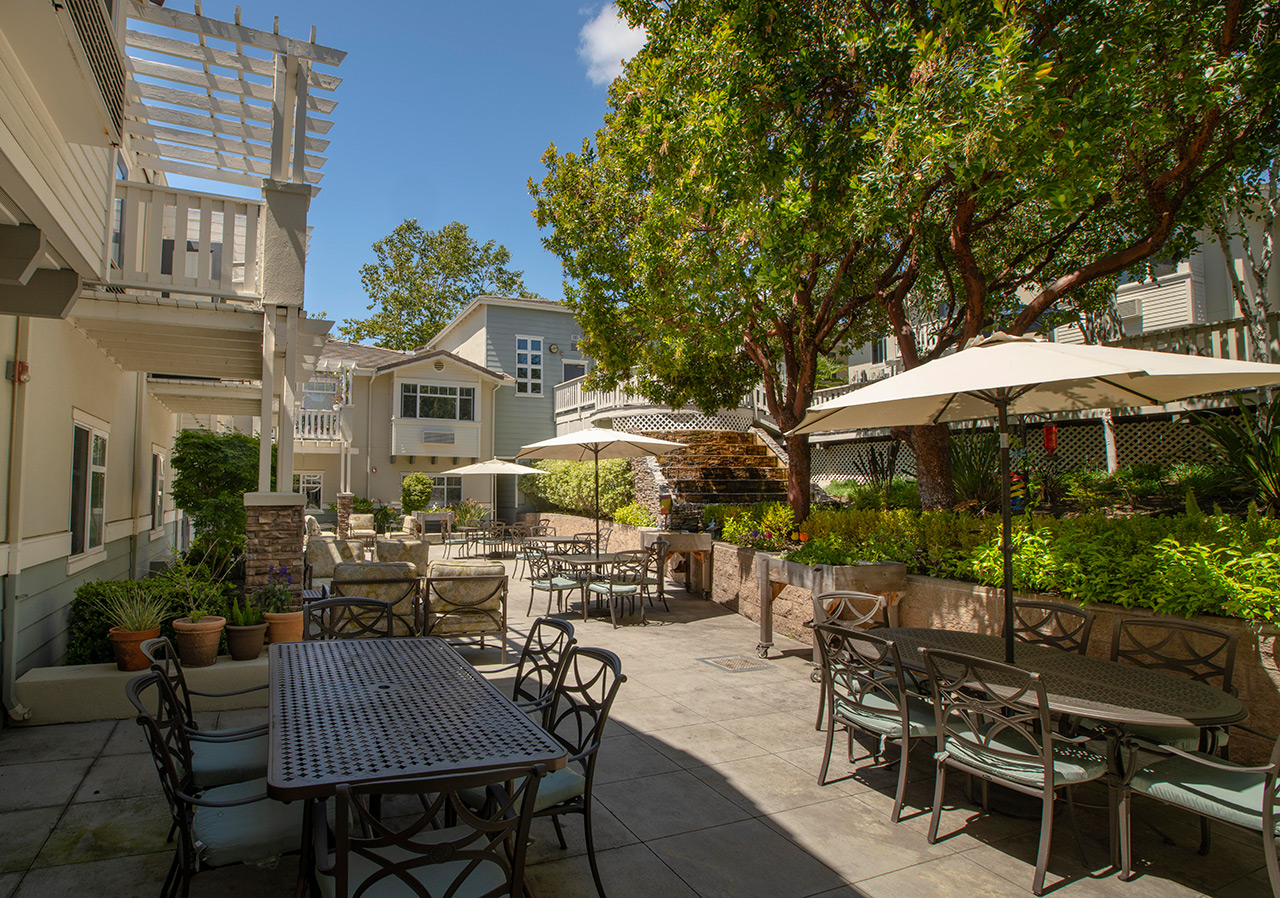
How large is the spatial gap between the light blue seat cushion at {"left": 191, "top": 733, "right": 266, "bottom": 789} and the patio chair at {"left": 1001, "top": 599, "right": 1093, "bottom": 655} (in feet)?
15.5

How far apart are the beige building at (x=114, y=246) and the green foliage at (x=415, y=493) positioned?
1315cm

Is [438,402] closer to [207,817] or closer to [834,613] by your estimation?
[834,613]

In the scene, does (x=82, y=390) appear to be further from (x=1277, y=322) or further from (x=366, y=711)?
(x=1277, y=322)

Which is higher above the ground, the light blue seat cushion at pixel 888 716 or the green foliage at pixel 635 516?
the green foliage at pixel 635 516

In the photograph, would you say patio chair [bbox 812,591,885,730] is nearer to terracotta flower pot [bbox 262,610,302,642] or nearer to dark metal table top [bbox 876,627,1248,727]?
dark metal table top [bbox 876,627,1248,727]

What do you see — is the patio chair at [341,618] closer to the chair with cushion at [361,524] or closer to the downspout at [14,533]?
the downspout at [14,533]

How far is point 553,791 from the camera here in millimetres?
3166

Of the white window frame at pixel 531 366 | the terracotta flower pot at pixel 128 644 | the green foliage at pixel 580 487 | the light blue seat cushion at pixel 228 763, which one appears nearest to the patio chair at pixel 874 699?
the light blue seat cushion at pixel 228 763

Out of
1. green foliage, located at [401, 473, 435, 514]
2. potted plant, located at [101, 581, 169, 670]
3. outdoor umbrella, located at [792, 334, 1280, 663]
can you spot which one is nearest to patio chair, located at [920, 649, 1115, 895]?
outdoor umbrella, located at [792, 334, 1280, 663]

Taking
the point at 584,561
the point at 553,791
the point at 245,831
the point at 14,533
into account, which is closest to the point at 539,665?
the point at 553,791

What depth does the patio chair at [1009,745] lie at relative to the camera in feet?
10.8

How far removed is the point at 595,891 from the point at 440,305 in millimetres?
37386

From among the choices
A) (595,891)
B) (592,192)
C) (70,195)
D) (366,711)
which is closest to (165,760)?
(366,711)

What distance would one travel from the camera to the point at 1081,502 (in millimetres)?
12039
